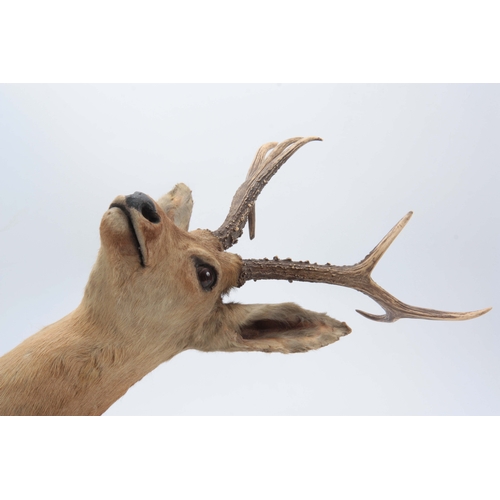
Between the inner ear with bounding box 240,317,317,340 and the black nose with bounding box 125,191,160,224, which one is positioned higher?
the black nose with bounding box 125,191,160,224

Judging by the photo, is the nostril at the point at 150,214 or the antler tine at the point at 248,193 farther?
the antler tine at the point at 248,193

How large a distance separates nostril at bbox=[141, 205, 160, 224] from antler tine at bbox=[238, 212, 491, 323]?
0.68 meters

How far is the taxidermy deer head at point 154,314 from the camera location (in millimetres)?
2377

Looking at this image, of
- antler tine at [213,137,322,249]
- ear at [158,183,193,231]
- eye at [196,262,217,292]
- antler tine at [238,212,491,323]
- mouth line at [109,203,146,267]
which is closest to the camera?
mouth line at [109,203,146,267]

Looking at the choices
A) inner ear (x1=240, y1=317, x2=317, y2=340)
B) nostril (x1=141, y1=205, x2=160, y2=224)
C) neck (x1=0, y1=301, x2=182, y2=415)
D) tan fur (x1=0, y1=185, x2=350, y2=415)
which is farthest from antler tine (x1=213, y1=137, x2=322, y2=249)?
neck (x1=0, y1=301, x2=182, y2=415)

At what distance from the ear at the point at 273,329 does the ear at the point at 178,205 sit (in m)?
0.68

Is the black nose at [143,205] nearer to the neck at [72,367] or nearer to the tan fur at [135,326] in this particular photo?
the tan fur at [135,326]

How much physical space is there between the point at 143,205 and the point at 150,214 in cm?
7

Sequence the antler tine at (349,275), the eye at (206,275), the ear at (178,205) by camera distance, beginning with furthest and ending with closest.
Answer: the ear at (178,205)
the antler tine at (349,275)
the eye at (206,275)

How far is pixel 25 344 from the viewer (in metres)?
2.53

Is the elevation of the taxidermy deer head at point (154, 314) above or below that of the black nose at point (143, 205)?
below

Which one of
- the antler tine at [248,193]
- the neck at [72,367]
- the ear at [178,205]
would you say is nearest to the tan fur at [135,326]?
the neck at [72,367]

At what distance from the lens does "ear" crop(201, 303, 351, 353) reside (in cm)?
277

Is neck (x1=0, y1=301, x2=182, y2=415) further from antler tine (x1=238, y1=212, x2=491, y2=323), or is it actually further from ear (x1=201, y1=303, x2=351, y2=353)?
antler tine (x1=238, y1=212, x2=491, y2=323)
